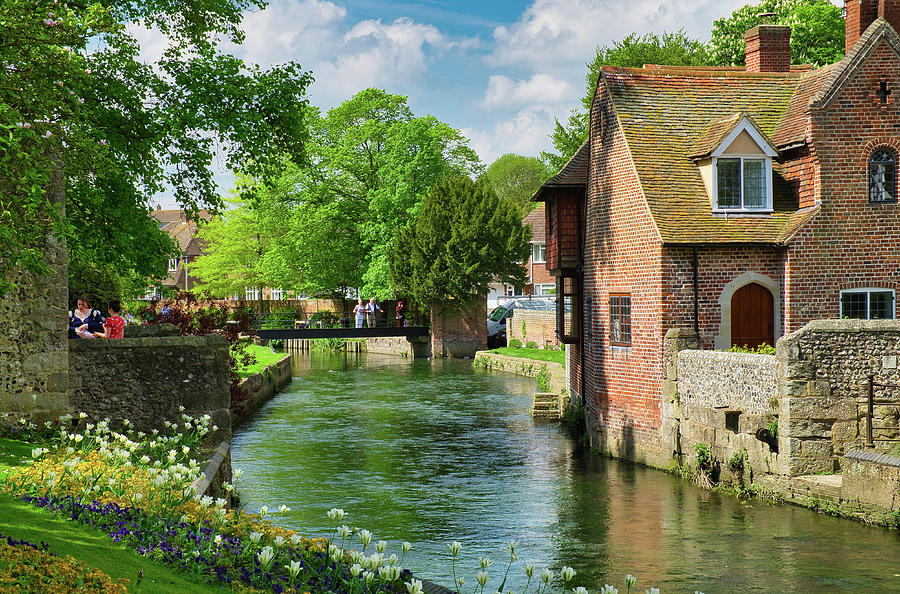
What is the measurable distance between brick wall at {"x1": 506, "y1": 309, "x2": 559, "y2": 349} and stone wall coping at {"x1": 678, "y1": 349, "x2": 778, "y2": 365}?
25.4 metres

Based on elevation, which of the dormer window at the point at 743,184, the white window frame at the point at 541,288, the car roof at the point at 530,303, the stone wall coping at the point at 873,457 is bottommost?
the stone wall coping at the point at 873,457

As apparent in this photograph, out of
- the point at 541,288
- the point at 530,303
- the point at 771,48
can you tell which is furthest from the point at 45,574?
the point at 541,288

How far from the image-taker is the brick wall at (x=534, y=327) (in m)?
46.4

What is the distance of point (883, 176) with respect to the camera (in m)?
20.1

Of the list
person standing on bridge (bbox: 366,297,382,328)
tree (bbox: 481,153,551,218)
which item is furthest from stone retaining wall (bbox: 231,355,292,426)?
tree (bbox: 481,153,551,218)

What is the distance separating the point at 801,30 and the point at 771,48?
16.2 meters

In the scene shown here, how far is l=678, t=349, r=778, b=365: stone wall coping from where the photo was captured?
16438 millimetres

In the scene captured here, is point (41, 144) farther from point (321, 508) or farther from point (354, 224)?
point (354, 224)

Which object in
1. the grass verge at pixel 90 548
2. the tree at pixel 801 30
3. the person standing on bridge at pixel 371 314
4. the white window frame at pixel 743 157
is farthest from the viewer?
the person standing on bridge at pixel 371 314

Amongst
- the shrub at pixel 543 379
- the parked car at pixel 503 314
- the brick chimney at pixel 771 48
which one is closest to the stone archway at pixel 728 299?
the brick chimney at pixel 771 48

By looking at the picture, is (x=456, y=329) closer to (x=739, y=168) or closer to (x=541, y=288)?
(x=541, y=288)

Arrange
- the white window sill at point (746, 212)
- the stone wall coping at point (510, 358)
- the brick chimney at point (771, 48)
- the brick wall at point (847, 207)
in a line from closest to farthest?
the brick wall at point (847, 207) → the white window sill at point (746, 212) → the brick chimney at point (771, 48) → the stone wall coping at point (510, 358)

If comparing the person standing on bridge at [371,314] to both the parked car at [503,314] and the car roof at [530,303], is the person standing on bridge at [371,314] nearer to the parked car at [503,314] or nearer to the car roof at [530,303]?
the parked car at [503,314]

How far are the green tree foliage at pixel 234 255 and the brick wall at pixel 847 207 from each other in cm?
5335
